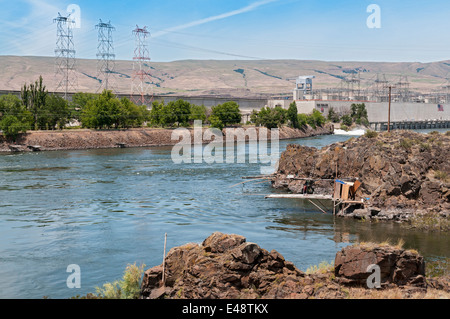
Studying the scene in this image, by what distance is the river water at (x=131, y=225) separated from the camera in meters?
25.7

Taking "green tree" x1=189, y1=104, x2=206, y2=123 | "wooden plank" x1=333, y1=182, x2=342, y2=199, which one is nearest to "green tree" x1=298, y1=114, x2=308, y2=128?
"green tree" x1=189, y1=104, x2=206, y2=123

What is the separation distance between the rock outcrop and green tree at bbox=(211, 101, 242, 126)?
11709cm

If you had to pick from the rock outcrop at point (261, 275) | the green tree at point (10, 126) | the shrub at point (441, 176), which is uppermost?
the green tree at point (10, 126)

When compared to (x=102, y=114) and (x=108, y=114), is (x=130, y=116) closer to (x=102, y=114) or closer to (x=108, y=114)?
(x=108, y=114)

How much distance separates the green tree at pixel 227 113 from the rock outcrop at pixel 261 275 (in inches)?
4610

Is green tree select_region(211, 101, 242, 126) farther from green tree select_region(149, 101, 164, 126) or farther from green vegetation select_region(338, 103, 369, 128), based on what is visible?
green vegetation select_region(338, 103, 369, 128)

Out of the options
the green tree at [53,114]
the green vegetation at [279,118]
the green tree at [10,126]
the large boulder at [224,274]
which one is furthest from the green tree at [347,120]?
the large boulder at [224,274]

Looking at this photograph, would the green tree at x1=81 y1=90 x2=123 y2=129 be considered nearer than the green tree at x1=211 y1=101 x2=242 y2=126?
Yes

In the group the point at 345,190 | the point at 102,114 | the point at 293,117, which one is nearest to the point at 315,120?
the point at 293,117

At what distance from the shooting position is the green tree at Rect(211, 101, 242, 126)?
136 meters

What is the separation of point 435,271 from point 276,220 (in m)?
15.4

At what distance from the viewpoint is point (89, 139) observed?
339 ft

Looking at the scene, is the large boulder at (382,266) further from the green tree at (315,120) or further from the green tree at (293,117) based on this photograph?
the green tree at (315,120)

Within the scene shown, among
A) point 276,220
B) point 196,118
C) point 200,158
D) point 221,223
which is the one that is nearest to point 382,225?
point 276,220
